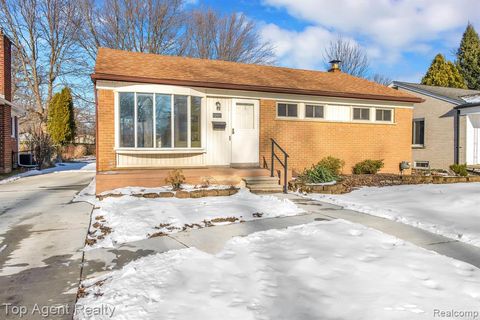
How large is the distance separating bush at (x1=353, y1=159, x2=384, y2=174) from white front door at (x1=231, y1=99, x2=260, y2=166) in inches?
160

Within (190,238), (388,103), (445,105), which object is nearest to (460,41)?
(445,105)

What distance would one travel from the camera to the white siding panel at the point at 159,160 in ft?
33.2

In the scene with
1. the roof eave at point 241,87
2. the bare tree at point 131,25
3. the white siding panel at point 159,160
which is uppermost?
the bare tree at point 131,25

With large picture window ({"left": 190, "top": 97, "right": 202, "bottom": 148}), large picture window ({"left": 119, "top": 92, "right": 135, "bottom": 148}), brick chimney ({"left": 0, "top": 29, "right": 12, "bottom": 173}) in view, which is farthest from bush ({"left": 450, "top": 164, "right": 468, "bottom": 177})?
brick chimney ({"left": 0, "top": 29, "right": 12, "bottom": 173})

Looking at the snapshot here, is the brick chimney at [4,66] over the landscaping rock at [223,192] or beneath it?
over

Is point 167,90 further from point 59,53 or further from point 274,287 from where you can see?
point 59,53

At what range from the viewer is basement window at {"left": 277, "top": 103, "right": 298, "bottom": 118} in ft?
39.6

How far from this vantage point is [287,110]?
480 inches

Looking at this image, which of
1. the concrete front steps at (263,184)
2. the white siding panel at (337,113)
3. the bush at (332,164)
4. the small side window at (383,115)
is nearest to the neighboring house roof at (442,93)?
the small side window at (383,115)

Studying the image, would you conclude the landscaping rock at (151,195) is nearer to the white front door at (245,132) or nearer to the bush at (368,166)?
the white front door at (245,132)

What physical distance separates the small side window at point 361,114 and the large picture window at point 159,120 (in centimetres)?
621

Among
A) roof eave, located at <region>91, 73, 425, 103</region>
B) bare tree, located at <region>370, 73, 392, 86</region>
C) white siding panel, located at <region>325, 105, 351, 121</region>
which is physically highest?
bare tree, located at <region>370, 73, 392, 86</region>

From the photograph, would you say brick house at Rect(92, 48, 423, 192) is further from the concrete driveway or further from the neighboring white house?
the neighboring white house

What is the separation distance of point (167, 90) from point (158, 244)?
6211 mm
